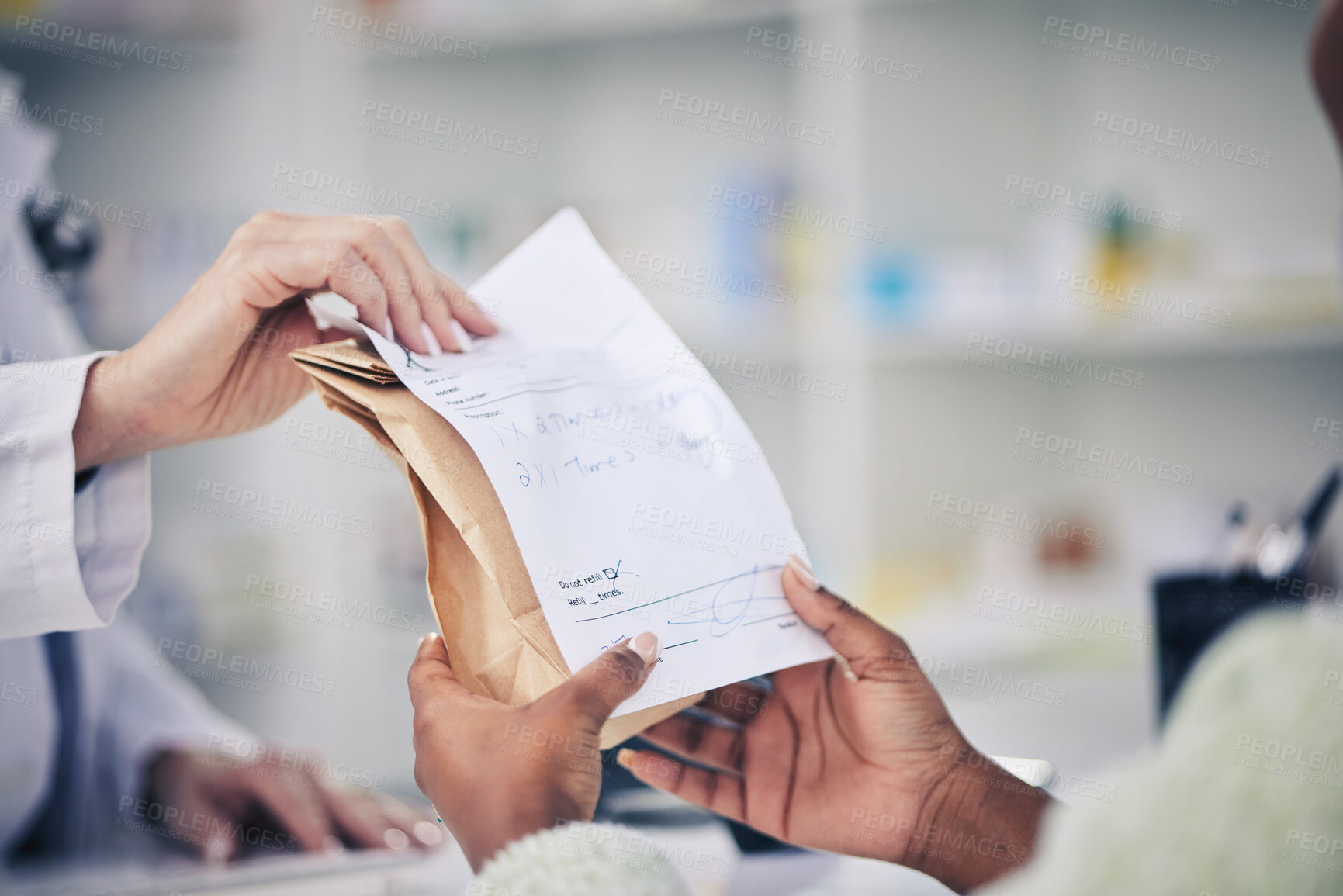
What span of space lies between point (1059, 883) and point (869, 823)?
28cm

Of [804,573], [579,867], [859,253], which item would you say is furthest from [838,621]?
[859,253]

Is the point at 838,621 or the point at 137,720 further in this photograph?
the point at 137,720

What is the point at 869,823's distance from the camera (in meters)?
0.58

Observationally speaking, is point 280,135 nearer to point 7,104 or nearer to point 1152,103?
point 7,104

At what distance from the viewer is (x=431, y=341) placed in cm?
57

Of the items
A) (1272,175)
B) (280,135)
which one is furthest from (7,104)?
(1272,175)

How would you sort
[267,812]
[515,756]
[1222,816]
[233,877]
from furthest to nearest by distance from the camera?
1. [267,812]
2. [233,877]
3. [515,756]
4. [1222,816]

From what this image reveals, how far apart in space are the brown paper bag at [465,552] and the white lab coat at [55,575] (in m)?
0.20

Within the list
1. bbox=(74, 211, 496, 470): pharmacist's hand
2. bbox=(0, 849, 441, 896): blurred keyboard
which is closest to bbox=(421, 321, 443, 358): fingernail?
bbox=(74, 211, 496, 470): pharmacist's hand

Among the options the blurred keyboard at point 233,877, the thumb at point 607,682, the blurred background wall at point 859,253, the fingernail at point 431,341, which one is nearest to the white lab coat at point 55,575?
the blurred keyboard at point 233,877

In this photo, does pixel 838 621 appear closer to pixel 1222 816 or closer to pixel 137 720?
pixel 1222 816

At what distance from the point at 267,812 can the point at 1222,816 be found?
2.40 ft

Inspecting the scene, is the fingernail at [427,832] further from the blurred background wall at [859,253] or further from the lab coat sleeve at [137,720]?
the blurred background wall at [859,253]

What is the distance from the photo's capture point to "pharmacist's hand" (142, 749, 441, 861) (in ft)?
2.43
